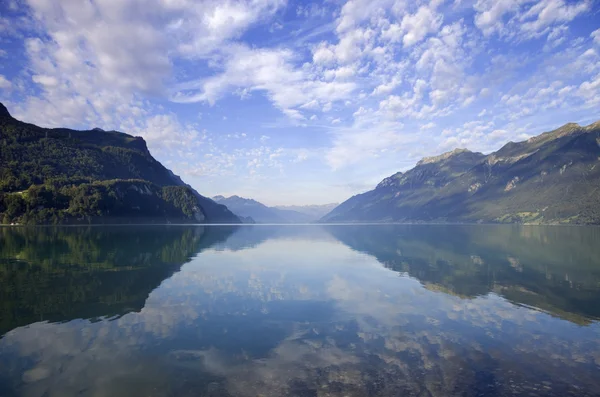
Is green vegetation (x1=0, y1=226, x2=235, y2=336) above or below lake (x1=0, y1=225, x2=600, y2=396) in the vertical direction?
above

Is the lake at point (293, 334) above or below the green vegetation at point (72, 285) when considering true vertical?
below

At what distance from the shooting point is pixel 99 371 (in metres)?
16.5

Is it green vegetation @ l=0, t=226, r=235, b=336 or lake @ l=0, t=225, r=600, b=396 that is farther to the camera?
green vegetation @ l=0, t=226, r=235, b=336

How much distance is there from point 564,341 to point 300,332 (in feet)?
56.8

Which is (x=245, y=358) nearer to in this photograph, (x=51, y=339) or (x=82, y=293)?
(x=51, y=339)

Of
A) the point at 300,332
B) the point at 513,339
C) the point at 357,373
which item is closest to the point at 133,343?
the point at 300,332

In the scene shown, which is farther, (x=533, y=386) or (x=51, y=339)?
(x=51, y=339)

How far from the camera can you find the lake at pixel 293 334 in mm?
15609

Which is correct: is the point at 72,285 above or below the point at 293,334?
above

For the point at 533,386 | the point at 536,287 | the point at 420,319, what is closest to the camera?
the point at 533,386

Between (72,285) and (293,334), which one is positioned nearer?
(293,334)

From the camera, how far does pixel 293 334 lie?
2306 cm

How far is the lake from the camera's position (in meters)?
15.6

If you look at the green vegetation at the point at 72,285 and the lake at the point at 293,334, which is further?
the green vegetation at the point at 72,285
